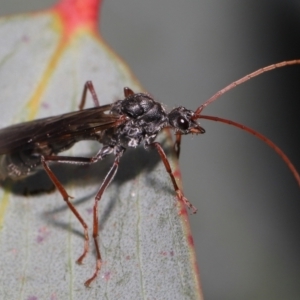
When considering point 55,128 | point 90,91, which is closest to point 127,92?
point 90,91

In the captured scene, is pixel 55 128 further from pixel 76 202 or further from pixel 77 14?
pixel 77 14

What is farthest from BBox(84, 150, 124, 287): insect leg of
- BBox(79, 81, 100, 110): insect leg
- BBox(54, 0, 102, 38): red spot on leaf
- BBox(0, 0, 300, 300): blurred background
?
BBox(0, 0, 300, 300): blurred background

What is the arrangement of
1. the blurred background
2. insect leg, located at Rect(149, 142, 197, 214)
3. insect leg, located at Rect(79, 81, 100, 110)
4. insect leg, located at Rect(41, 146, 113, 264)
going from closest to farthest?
insect leg, located at Rect(149, 142, 197, 214)
insect leg, located at Rect(41, 146, 113, 264)
insect leg, located at Rect(79, 81, 100, 110)
the blurred background

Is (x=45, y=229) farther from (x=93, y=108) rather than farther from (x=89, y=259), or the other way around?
(x=93, y=108)

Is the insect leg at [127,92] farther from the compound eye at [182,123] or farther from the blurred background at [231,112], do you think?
the blurred background at [231,112]

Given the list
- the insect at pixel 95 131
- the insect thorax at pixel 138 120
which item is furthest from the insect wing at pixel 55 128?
the insect thorax at pixel 138 120

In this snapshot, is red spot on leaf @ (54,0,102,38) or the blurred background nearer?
red spot on leaf @ (54,0,102,38)

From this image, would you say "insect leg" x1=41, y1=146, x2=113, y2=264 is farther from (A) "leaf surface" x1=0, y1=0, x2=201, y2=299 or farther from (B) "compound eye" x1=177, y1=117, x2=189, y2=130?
(B) "compound eye" x1=177, y1=117, x2=189, y2=130
